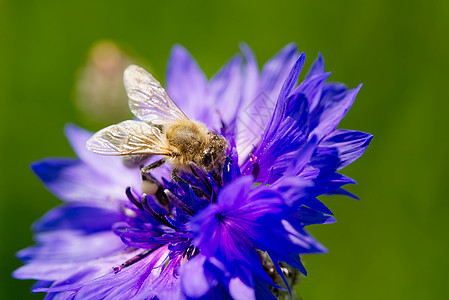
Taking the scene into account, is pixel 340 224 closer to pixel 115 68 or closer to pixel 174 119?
pixel 174 119

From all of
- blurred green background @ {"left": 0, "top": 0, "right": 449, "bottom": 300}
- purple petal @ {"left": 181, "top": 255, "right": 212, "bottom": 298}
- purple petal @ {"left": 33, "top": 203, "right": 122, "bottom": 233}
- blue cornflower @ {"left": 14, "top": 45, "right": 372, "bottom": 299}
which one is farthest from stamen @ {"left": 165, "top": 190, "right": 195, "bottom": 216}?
blurred green background @ {"left": 0, "top": 0, "right": 449, "bottom": 300}

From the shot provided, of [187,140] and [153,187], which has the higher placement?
[187,140]

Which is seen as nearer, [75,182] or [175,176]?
[175,176]

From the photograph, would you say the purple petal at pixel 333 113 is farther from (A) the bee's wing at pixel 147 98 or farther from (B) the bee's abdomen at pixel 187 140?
(A) the bee's wing at pixel 147 98

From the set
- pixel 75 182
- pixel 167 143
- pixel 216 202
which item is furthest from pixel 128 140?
pixel 75 182

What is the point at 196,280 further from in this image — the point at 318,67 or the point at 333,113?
the point at 318,67

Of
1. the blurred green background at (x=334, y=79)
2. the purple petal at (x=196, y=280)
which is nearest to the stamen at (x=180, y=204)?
the purple petal at (x=196, y=280)
